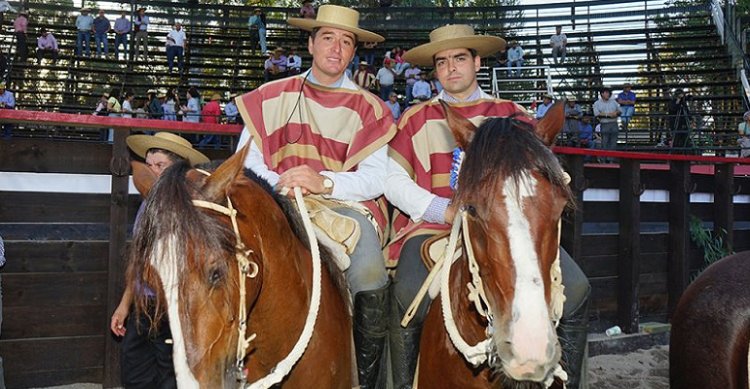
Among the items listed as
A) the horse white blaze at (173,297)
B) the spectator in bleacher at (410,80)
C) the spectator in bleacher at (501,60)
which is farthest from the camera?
the spectator in bleacher at (501,60)

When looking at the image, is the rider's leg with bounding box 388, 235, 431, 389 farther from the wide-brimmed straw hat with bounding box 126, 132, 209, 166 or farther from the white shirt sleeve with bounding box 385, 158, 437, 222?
the wide-brimmed straw hat with bounding box 126, 132, 209, 166

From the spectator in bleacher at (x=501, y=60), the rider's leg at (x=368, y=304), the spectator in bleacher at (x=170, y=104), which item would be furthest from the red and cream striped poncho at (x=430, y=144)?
the spectator in bleacher at (x=501, y=60)

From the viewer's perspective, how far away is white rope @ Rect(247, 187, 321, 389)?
2.31 metres

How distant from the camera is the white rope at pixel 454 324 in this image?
2.45 meters

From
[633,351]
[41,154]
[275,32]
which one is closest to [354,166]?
[41,154]

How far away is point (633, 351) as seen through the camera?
21.7 feet

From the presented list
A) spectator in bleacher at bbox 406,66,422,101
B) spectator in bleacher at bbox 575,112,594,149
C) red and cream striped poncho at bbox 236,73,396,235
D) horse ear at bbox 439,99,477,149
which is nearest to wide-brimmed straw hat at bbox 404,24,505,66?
red and cream striped poncho at bbox 236,73,396,235

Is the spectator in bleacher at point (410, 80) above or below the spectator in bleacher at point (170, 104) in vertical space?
above

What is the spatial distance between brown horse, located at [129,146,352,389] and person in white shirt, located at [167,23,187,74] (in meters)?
20.2

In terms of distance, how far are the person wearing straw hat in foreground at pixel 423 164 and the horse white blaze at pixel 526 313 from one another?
0.92m

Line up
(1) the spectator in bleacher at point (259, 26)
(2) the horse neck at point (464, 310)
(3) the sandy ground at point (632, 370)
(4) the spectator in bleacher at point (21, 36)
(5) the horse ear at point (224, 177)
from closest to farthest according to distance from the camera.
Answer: (5) the horse ear at point (224, 177)
(2) the horse neck at point (464, 310)
(3) the sandy ground at point (632, 370)
(4) the spectator in bleacher at point (21, 36)
(1) the spectator in bleacher at point (259, 26)

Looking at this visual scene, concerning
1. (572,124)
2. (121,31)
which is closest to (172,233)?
(572,124)

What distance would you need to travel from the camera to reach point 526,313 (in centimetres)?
201

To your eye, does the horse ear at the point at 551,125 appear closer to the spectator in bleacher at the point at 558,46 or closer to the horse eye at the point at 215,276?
the horse eye at the point at 215,276
